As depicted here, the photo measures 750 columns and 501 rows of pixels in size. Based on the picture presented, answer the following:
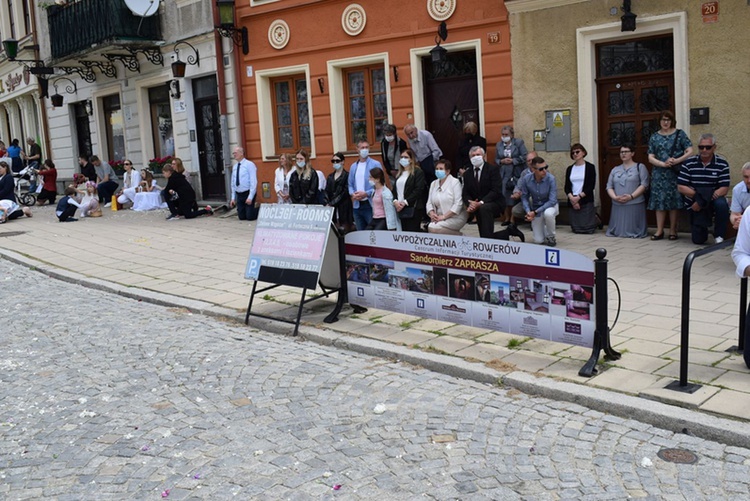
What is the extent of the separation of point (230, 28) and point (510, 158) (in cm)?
763

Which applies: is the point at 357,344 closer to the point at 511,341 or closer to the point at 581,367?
the point at 511,341

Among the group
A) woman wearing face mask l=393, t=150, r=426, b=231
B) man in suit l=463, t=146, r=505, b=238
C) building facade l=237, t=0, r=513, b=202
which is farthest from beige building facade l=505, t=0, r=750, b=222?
woman wearing face mask l=393, t=150, r=426, b=231

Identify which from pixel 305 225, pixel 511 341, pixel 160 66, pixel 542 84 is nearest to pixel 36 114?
pixel 160 66

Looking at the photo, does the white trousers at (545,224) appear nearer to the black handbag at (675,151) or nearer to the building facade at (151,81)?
the black handbag at (675,151)

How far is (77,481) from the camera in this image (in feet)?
15.9

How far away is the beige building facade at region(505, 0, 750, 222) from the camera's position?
11.5 meters

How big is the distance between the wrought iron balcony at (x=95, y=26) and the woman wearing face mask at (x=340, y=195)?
9149 mm

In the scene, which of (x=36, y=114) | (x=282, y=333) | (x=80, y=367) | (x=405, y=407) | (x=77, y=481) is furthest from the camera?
(x=36, y=114)

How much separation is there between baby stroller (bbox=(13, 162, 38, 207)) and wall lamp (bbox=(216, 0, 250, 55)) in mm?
9141

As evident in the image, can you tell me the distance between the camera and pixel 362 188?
43.6 feet

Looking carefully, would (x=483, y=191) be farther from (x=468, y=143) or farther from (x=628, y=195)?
(x=468, y=143)

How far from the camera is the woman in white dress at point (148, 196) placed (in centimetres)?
2084

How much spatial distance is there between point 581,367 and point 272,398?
240 cm

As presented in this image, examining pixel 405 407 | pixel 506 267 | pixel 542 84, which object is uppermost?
pixel 542 84
